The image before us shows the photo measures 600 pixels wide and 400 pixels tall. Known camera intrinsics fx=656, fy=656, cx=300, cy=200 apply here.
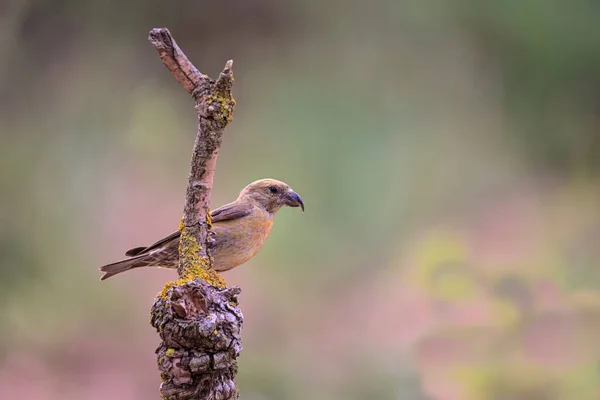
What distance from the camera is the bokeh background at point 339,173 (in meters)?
Result: 5.19

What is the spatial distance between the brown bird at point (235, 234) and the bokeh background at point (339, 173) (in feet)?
3.99

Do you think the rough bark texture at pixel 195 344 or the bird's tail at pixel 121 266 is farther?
the bird's tail at pixel 121 266

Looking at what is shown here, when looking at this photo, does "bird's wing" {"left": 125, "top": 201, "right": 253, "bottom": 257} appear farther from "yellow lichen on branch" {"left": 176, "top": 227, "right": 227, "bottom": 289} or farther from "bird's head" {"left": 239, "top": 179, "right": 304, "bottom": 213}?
"yellow lichen on branch" {"left": 176, "top": 227, "right": 227, "bottom": 289}

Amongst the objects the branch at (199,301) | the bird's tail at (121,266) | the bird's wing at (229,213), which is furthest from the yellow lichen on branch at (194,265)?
the bird's tail at (121,266)

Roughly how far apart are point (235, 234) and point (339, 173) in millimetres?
1810

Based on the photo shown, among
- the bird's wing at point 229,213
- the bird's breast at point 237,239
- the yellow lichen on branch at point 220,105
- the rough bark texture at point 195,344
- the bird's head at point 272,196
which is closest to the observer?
the rough bark texture at point 195,344

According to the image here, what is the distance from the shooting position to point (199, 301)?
8.86 feet

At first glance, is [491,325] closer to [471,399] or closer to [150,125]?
[471,399]

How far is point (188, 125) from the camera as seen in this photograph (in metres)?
5.42

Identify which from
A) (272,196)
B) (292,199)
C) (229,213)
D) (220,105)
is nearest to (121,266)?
(229,213)

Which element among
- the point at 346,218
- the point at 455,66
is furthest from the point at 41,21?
the point at 455,66

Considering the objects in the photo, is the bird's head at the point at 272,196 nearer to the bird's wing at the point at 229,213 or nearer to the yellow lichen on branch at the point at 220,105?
the bird's wing at the point at 229,213

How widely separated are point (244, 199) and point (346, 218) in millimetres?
1513

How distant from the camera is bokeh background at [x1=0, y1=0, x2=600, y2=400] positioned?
519 centimetres
